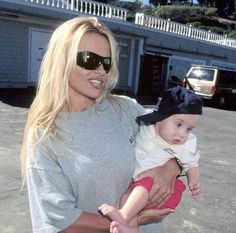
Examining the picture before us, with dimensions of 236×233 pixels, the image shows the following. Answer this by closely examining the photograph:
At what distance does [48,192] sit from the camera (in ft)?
5.86

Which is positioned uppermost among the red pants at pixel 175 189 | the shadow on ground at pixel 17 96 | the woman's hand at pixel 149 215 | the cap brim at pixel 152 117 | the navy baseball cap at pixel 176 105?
the navy baseball cap at pixel 176 105

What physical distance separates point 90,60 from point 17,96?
47.4 feet

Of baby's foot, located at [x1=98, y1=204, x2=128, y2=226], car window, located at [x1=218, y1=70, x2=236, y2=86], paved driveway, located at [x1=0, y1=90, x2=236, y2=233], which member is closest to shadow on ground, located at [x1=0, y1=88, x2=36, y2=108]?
paved driveway, located at [x1=0, y1=90, x2=236, y2=233]

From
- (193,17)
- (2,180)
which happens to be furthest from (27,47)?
(193,17)

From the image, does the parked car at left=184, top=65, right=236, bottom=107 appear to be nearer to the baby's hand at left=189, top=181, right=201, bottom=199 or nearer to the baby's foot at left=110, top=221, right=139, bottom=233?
the baby's hand at left=189, top=181, right=201, bottom=199

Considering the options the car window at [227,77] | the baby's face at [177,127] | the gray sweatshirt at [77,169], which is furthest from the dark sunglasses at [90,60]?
the car window at [227,77]

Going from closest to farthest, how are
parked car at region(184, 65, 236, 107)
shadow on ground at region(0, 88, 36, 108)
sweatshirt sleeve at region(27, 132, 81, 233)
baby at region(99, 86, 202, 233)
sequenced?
1. sweatshirt sleeve at region(27, 132, 81, 233)
2. baby at region(99, 86, 202, 233)
3. shadow on ground at region(0, 88, 36, 108)
4. parked car at region(184, 65, 236, 107)

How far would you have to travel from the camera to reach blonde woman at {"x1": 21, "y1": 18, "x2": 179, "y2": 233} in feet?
5.93

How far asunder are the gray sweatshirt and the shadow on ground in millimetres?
12063

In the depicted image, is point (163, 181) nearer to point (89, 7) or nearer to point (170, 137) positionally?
point (170, 137)

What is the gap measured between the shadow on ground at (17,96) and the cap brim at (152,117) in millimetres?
11804

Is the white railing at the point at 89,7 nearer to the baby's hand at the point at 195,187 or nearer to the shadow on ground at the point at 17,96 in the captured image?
the shadow on ground at the point at 17,96

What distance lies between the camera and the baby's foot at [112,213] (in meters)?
1.88

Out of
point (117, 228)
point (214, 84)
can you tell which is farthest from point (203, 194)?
point (214, 84)
